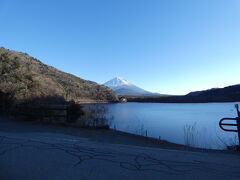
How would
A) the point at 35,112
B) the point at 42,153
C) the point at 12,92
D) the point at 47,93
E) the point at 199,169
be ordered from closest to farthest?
the point at 199,169 < the point at 42,153 < the point at 35,112 < the point at 12,92 < the point at 47,93

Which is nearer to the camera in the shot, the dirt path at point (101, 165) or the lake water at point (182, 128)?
the dirt path at point (101, 165)

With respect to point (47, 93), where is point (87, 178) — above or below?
below

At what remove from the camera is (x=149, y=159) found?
4234 millimetres

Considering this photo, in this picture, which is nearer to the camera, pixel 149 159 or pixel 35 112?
pixel 149 159

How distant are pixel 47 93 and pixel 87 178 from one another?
20.9 m

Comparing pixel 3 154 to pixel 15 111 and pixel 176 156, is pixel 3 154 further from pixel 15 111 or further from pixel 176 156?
pixel 15 111

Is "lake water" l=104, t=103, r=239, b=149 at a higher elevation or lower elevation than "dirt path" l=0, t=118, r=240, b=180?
lower

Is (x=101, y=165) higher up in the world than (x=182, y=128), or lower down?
higher up

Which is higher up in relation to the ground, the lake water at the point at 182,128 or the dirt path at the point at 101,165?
the dirt path at the point at 101,165

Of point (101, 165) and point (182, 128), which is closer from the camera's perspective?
point (101, 165)

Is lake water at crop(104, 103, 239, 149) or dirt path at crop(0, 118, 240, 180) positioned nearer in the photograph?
dirt path at crop(0, 118, 240, 180)

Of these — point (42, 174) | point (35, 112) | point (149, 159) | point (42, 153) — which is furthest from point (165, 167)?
point (35, 112)

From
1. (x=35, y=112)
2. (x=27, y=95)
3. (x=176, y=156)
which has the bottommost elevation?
(x=176, y=156)

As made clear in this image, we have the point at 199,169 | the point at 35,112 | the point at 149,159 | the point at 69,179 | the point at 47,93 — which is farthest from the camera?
the point at 47,93
